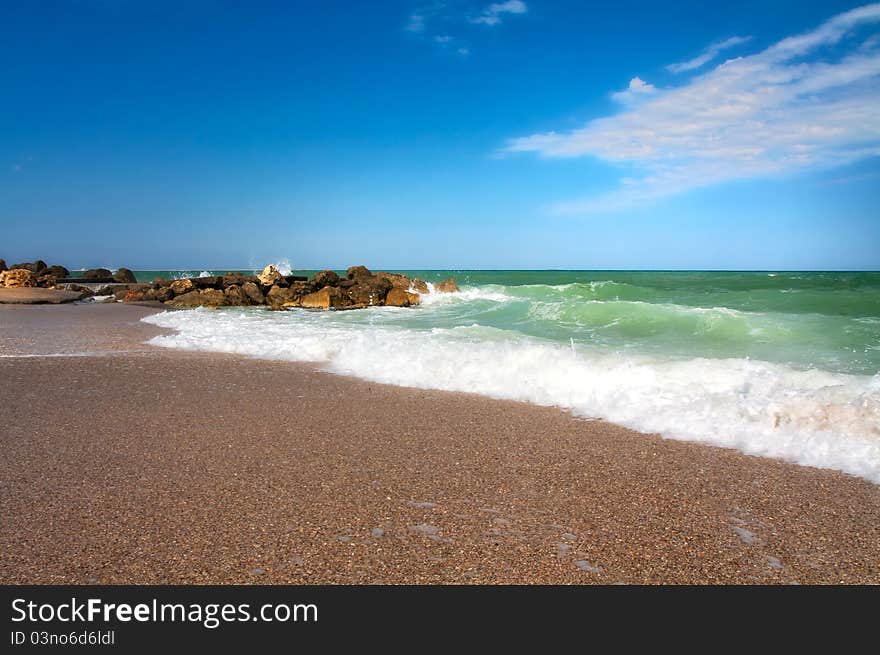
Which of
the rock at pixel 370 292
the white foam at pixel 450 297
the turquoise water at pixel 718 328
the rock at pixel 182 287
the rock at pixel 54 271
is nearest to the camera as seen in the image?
the turquoise water at pixel 718 328

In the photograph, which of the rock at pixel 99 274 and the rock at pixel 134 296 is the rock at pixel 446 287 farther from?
the rock at pixel 99 274

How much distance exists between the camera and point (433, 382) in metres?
6.95

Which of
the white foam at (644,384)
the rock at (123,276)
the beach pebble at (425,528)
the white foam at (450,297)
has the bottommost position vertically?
the beach pebble at (425,528)

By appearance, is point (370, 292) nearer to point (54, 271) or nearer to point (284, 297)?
point (284, 297)

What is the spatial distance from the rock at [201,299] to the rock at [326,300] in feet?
11.6

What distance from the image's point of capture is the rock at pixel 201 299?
22.1 meters

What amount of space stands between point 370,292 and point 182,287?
9277 millimetres

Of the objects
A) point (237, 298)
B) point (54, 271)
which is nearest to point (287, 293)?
point (237, 298)

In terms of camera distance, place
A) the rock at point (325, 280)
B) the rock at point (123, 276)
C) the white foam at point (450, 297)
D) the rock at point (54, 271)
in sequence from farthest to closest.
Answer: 1. the rock at point (123, 276)
2. the rock at point (54, 271)
3. the rock at point (325, 280)
4. the white foam at point (450, 297)

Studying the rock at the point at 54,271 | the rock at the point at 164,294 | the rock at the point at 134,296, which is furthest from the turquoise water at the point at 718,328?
Answer: the rock at the point at 54,271

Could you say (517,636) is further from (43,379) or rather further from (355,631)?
(43,379)

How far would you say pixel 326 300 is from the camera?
21125 millimetres

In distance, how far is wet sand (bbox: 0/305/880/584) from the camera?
250 cm

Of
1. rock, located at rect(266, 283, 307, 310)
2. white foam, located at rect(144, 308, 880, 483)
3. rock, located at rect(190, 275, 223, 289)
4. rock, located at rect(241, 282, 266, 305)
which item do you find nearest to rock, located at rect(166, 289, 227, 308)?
rock, located at rect(241, 282, 266, 305)
